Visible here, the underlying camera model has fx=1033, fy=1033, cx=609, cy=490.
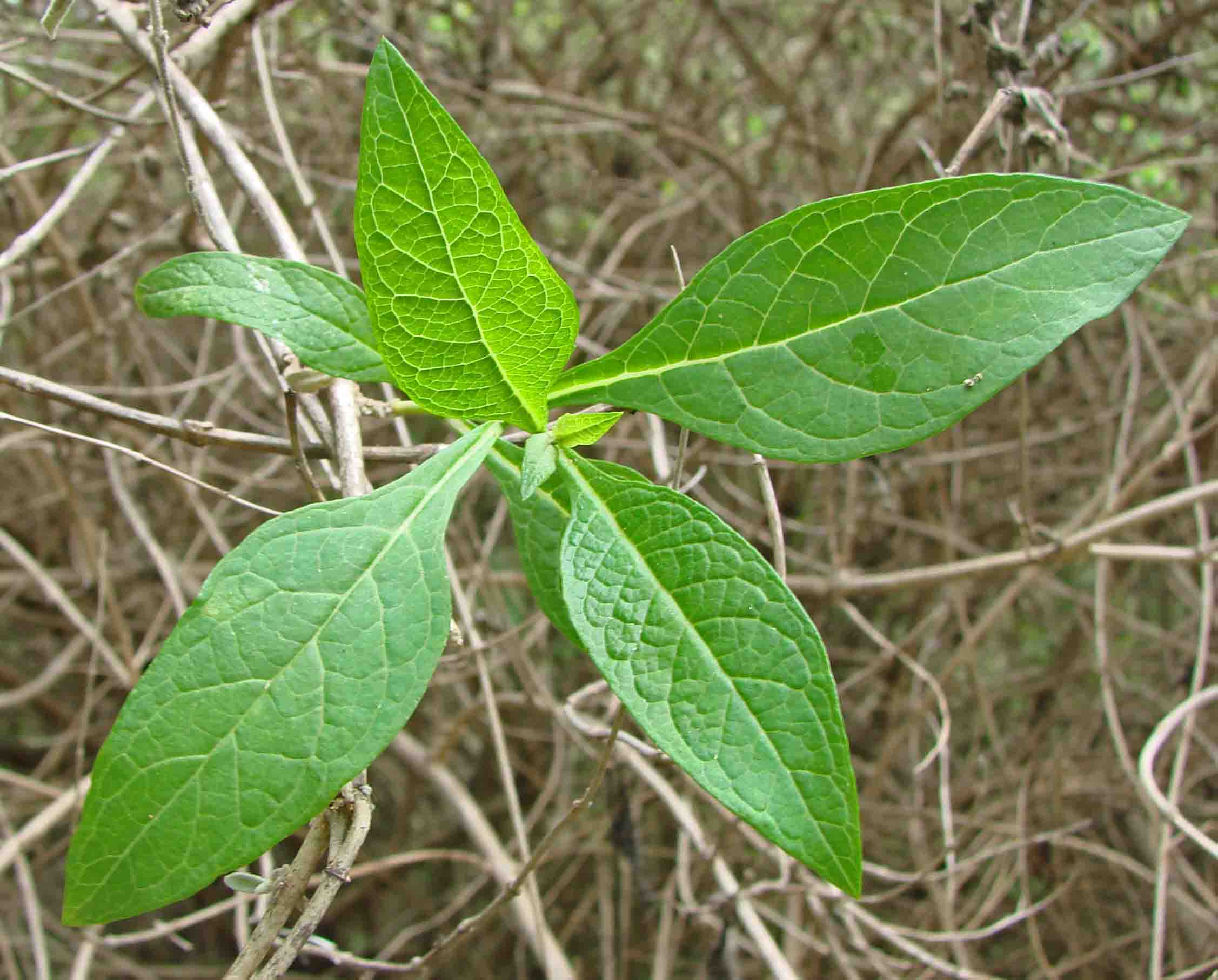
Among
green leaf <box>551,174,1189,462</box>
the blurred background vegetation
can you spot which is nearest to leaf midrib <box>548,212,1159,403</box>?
green leaf <box>551,174,1189,462</box>

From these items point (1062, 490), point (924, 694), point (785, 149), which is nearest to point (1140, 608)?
point (1062, 490)

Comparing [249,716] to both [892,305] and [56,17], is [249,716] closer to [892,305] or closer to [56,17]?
[892,305]

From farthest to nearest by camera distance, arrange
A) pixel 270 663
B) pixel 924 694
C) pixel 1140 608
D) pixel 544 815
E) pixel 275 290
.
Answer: pixel 1140 608, pixel 544 815, pixel 924 694, pixel 275 290, pixel 270 663

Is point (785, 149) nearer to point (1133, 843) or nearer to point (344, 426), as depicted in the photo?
point (1133, 843)

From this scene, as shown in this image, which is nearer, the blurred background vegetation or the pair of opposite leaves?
the pair of opposite leaves

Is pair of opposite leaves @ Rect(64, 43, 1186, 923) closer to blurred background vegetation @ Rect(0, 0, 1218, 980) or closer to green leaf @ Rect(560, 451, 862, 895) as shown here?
green leaf @ Rect(560, 451, 862, 895)

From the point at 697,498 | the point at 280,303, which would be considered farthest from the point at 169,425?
the point at 697,498
